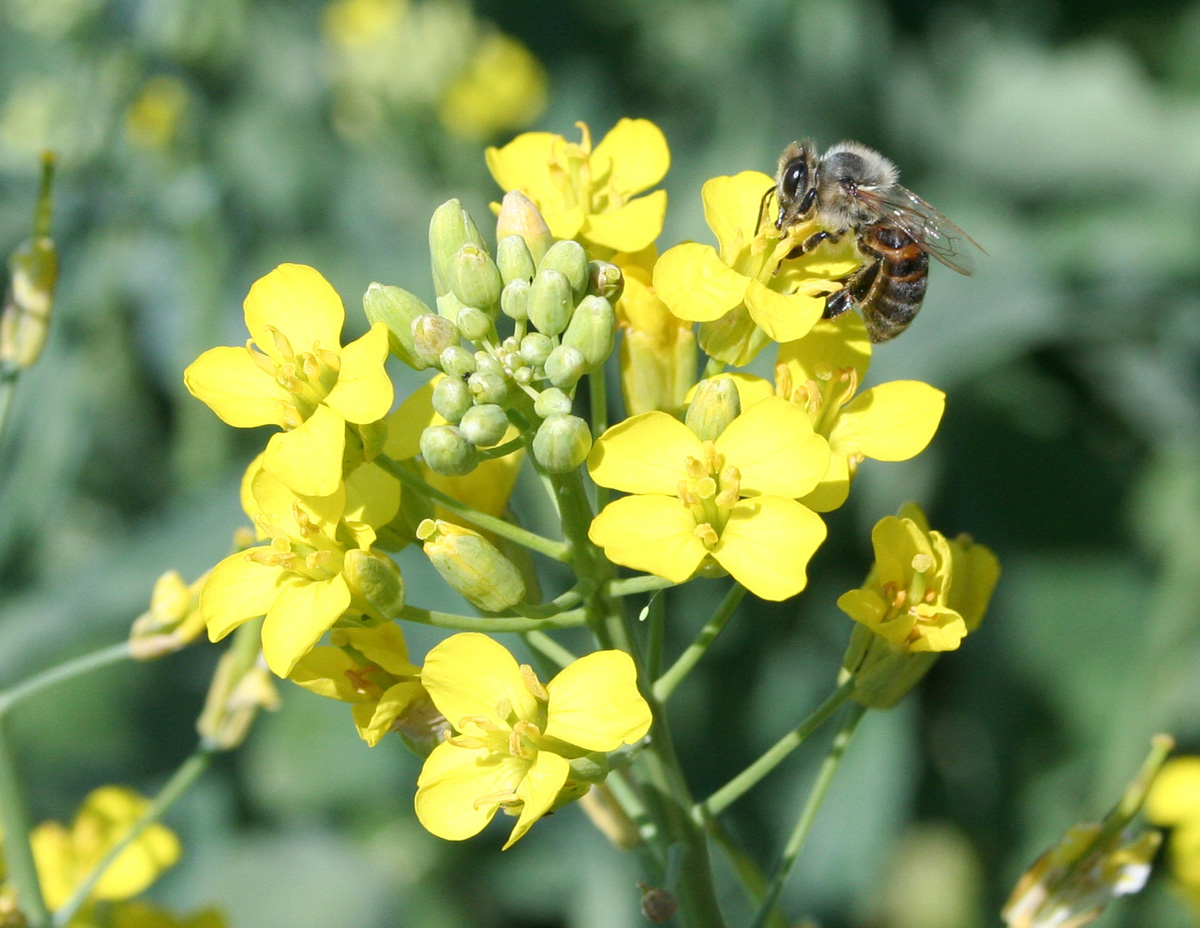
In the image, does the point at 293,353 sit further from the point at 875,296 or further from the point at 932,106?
the point at 932,106

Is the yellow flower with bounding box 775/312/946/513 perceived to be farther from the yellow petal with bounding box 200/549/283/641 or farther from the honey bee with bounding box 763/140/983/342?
the yellow petal with bounding box 200/549/283/641

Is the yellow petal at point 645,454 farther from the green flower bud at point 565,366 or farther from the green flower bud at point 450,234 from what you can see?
the green flower bud at point 450,234

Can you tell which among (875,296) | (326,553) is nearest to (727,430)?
(326,553)

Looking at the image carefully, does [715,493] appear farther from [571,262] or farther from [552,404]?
[571,262]

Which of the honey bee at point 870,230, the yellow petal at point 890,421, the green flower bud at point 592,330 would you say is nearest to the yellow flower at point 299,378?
the green flower bud at point 592,330

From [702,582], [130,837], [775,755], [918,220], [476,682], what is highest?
[918,220]

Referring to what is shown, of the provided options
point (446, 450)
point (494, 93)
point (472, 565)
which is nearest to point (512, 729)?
point (472, 565)
